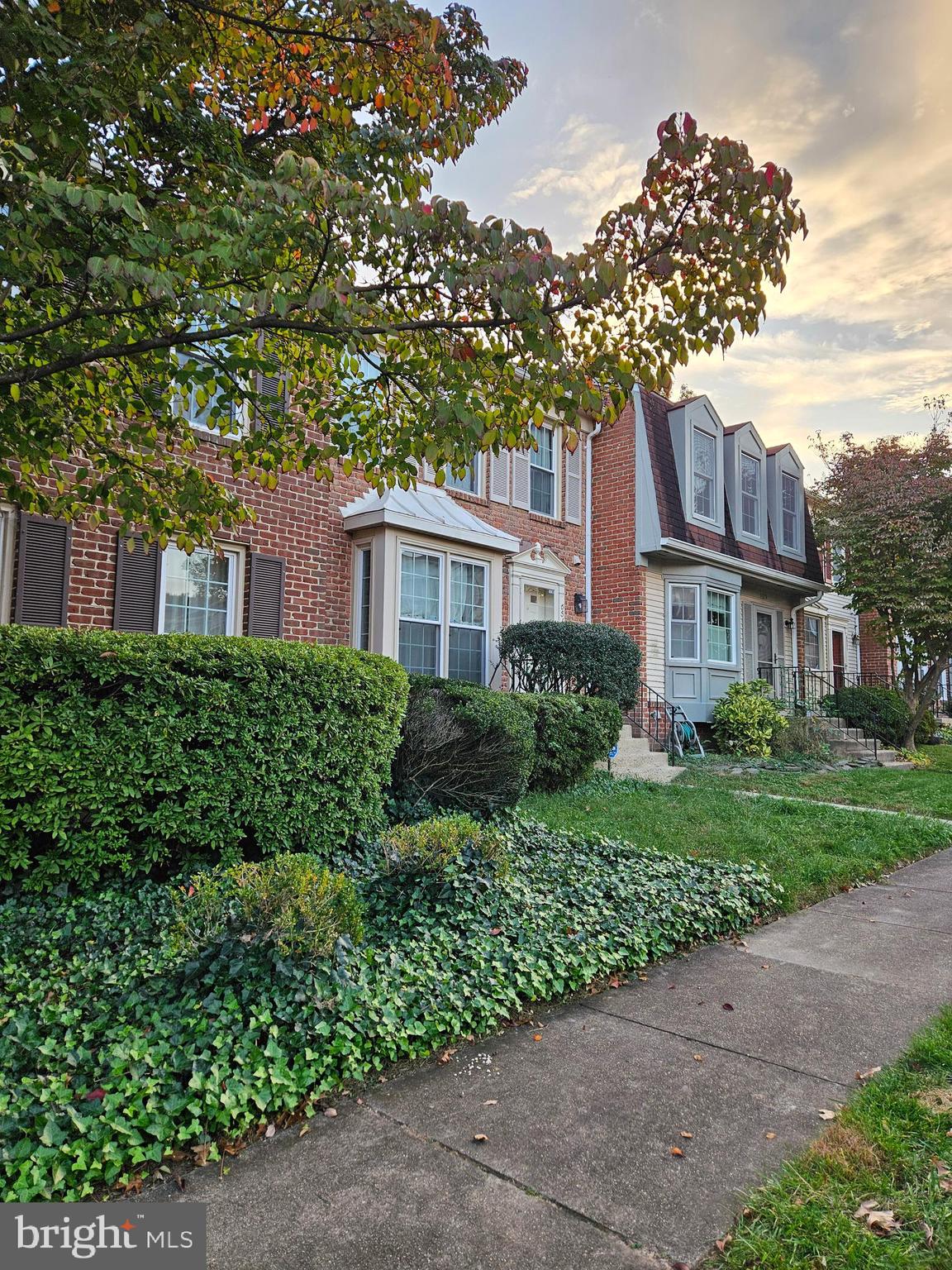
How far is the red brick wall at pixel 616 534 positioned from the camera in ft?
46.5

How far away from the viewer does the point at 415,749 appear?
6246 mm

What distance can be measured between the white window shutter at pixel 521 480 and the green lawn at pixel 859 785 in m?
5.10

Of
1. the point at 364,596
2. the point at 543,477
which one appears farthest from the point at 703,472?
the point at 364,596

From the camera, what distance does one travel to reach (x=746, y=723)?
534 inches

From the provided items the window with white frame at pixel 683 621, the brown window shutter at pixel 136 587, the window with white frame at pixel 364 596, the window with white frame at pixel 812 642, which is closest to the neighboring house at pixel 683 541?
the window with white frame at pixel 683 621

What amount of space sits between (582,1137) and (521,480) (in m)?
11.1

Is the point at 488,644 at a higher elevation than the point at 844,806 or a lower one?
higher

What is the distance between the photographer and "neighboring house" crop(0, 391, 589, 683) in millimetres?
7305

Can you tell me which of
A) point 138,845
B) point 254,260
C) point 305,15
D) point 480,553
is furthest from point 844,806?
point 305,15

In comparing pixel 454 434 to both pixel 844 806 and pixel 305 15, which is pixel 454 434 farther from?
pixel 844 806

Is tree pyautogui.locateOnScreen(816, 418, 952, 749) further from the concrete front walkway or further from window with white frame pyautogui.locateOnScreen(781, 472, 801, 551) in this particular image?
the concrete front walkway

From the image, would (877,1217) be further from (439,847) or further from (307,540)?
(307,540)

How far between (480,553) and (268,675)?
247 inches

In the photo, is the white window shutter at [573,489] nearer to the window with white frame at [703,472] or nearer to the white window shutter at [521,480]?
the white window shutter at [521,480]
